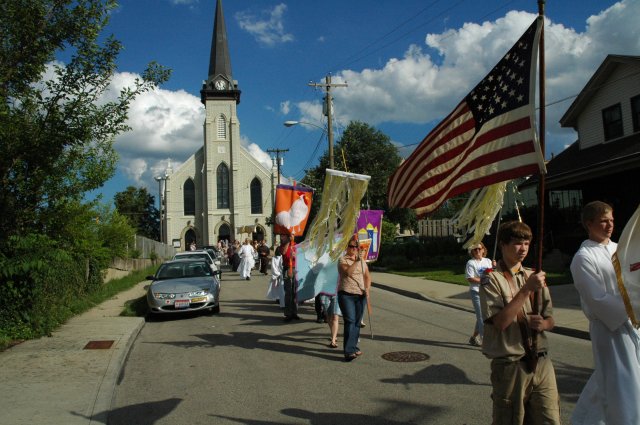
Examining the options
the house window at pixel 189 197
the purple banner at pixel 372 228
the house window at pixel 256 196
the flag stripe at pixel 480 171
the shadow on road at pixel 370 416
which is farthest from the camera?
the house window at pixel 189 197

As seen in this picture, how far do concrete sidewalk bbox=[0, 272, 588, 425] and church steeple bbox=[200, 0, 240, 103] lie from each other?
55.9 m

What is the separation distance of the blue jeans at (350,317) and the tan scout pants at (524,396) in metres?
4.07

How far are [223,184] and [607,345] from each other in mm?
63498

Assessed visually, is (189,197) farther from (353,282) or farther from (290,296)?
(353,282)

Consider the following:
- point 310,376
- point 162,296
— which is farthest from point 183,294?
point 310,376

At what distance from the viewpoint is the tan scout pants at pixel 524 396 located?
348 centimetres

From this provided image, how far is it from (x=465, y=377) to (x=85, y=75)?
25.5 feet

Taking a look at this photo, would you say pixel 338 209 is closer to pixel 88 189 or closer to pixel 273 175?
pixel 88 189

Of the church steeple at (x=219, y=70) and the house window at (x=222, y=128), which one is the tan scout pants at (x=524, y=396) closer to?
the house window at (x=222, y=128)

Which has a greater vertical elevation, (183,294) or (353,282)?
(353,282)

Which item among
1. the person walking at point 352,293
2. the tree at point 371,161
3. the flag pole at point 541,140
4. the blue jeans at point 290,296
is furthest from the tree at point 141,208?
the flag pole at point 541,140

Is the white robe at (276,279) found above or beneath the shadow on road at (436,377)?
above

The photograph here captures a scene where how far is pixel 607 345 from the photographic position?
365 centimetres

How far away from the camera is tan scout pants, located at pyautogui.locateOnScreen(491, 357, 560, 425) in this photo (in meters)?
3.48
